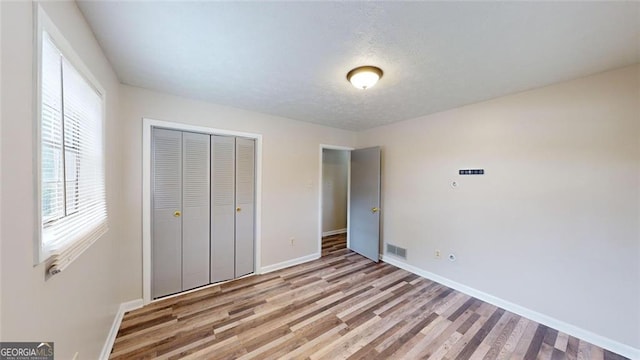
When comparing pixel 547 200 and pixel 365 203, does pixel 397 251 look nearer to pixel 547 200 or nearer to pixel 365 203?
pixel 365 203

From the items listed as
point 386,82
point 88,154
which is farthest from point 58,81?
point 386,82

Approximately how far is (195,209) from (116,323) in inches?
49.7

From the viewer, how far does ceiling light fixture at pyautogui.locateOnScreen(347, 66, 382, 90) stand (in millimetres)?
1921

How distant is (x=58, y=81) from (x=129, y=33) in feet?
2.16

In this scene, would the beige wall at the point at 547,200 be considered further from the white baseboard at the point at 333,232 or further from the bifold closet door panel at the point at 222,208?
the bifold closet door panel at the point at 222,208

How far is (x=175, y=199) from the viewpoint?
2664 mm

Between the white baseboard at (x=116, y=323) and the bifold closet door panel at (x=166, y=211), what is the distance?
181 millimetres

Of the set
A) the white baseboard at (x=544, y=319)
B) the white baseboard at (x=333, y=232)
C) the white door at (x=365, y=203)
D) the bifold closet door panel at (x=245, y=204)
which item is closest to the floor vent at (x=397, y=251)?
the white door at (x=365, y=203)

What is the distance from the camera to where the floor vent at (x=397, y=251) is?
3.55m

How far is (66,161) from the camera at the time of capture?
46.7 inches

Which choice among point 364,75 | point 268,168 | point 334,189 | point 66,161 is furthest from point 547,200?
point 334,189

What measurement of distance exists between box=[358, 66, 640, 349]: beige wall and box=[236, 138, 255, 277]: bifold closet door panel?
2559mm

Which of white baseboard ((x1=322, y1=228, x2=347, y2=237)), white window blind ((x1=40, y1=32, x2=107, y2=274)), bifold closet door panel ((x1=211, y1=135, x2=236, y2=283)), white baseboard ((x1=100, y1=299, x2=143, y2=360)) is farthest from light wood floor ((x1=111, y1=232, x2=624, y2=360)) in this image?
white baseboard ((x1=322, y1=228, x2=347, y2=237))

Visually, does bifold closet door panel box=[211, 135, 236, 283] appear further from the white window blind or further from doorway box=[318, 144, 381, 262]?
doorway box=[318, 144, 381, 262]
